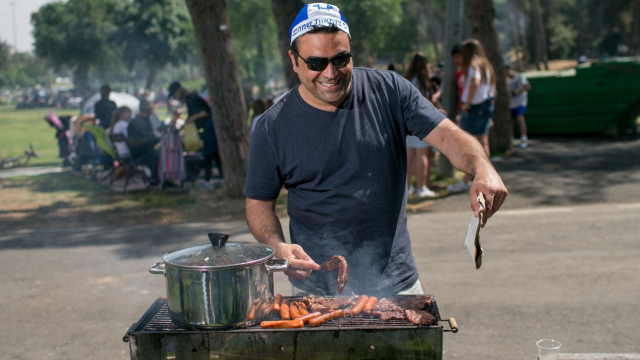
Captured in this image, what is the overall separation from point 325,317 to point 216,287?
489 mm

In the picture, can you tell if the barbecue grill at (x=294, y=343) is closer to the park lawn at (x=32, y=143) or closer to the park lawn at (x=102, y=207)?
the park lawn at (x=102, y=207)

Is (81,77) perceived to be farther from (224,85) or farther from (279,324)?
(279,324)

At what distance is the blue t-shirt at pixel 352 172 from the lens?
252 centimetres

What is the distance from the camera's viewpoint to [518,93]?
42.9ft

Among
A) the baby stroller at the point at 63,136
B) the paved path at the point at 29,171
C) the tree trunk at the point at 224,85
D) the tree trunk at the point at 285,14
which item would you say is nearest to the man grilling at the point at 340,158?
the tree trunk at the point at 224,85

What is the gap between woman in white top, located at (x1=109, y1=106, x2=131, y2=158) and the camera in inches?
448

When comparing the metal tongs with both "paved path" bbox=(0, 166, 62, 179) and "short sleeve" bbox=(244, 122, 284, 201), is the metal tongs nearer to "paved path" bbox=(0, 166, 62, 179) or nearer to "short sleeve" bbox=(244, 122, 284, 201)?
"short sleeve" bbox=(244, 122, 284, 201)

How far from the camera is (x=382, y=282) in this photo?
265 cm

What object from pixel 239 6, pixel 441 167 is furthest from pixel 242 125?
pixel 239 6

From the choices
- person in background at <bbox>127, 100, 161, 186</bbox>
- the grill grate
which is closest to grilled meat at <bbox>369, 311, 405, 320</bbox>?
the grill grate

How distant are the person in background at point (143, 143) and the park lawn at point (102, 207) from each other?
0.56 metres

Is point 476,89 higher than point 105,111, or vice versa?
point 105,111

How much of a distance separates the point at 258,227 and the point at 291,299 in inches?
15.0

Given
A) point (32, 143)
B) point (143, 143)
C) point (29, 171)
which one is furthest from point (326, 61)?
point (32, 143)
